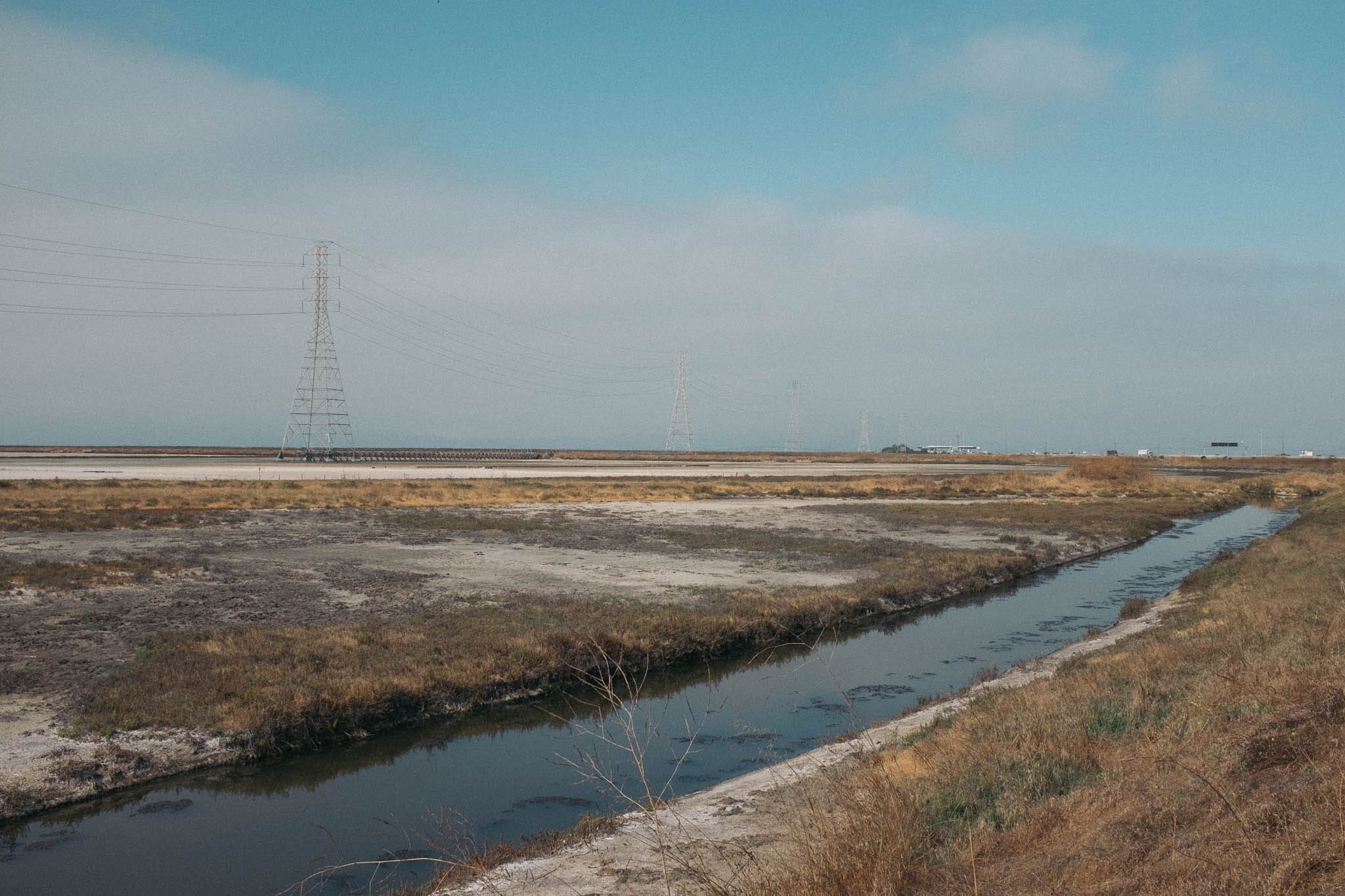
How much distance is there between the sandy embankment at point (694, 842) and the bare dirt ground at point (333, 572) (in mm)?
6207

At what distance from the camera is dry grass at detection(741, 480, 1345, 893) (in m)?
5.30

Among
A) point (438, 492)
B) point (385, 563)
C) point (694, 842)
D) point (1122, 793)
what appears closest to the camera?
point (1122, 793)

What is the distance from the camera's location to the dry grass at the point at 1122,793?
530 centimetres

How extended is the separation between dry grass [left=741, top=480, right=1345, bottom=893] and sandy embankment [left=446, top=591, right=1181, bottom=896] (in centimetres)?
60

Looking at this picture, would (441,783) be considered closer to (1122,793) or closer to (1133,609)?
(1122,793)

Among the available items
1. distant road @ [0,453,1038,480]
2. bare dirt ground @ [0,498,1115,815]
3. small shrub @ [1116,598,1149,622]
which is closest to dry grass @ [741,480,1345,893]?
bare dirt ground @ [0,498,1115,815]

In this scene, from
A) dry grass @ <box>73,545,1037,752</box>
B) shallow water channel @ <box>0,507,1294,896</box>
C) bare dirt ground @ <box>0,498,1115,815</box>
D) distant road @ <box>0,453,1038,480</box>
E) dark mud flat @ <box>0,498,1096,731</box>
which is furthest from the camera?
distant road @ <box>0,453,1038,480</box>

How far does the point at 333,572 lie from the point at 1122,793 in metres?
23.7

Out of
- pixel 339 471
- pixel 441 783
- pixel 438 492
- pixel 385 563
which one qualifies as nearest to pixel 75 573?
pixel 385 563

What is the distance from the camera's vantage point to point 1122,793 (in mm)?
6855

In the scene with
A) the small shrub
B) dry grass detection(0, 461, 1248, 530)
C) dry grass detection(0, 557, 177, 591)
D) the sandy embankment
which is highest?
dry grass detection(0, 461, 1248, 530)

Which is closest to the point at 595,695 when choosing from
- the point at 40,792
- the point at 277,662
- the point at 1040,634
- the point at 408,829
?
the point at 277,662

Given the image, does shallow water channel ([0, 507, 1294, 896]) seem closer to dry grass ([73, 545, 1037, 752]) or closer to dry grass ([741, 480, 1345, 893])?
dry grass ([73, 545, 1037, 752])

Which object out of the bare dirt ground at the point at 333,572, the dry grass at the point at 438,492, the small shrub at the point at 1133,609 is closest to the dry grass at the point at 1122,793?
the bare dirt ground at the point at 333,572
